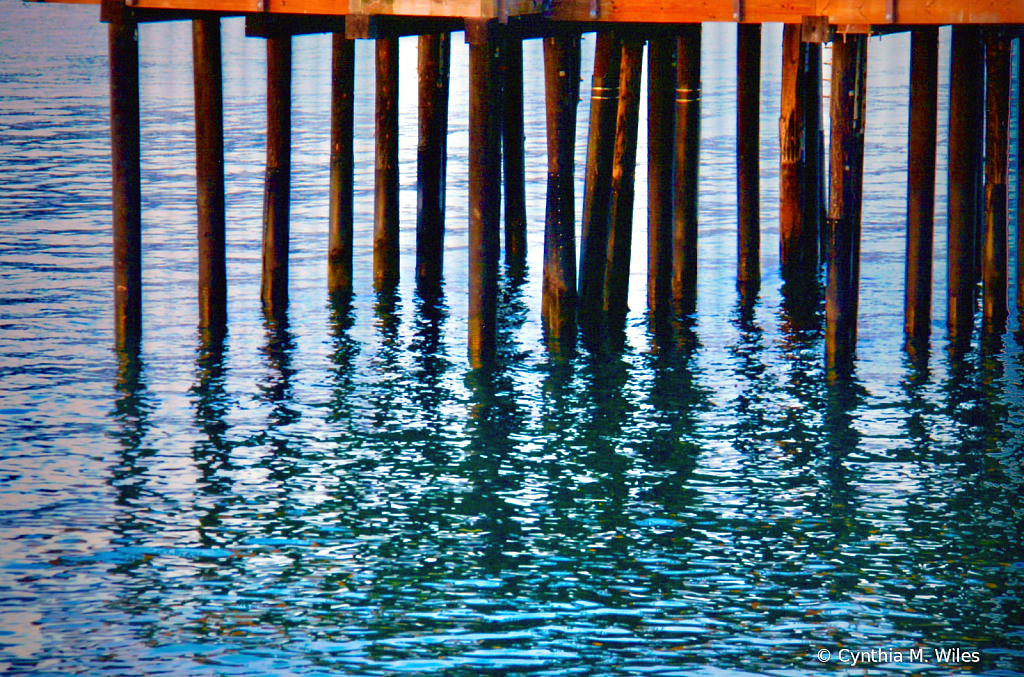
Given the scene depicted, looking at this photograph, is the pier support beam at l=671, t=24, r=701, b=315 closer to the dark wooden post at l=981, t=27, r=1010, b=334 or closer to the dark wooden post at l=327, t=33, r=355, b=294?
the dark wooden post at l=981, t=27, r=1010, b=334

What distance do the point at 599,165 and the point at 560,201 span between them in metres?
0.81

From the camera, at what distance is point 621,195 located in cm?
1788

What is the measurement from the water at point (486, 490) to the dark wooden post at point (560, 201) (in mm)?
488

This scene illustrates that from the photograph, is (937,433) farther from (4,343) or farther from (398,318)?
(4,343)

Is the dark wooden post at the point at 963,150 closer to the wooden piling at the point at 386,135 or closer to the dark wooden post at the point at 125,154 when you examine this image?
the wooden piling at the point at 386,135

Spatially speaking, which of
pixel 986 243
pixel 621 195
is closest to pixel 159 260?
pixel 621 195

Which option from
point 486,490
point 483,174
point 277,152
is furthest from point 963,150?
point 277,152

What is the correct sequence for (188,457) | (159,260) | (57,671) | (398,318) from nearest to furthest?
1. (57,671)
2. (188,457)
3. (398,318)
4. (159,260)

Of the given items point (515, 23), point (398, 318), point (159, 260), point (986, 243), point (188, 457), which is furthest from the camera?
point (159, 260)

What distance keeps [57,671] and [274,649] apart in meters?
1.45

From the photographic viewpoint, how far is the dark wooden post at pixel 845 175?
15.2m

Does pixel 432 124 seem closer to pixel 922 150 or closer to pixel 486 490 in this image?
pixel 922 150

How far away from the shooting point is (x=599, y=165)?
17.4m

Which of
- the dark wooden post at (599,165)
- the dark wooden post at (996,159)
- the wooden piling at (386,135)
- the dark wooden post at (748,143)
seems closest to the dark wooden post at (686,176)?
the dark wooden post at (748,143)
